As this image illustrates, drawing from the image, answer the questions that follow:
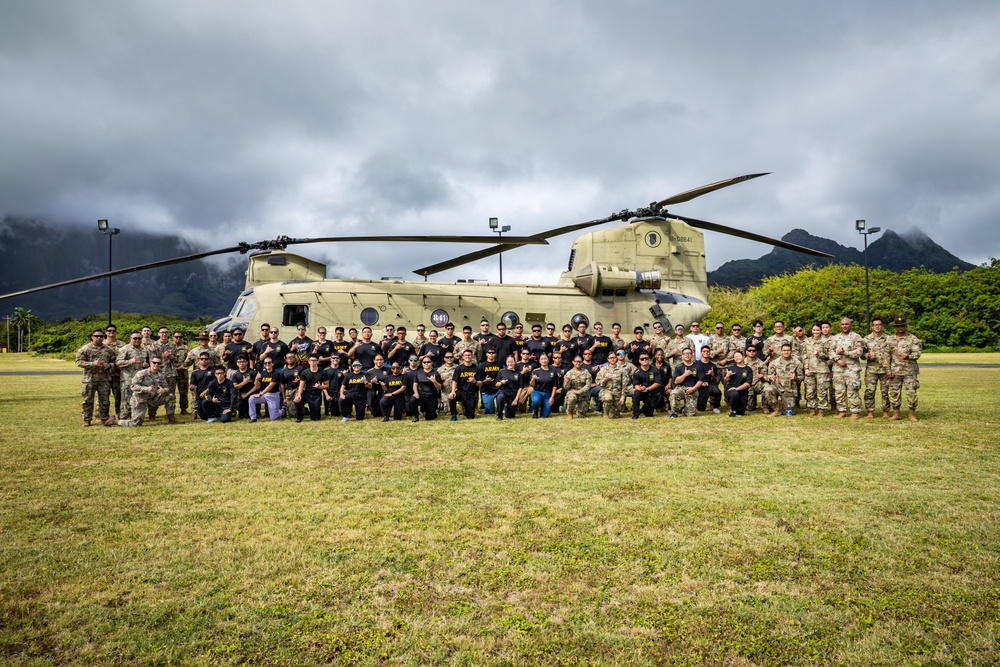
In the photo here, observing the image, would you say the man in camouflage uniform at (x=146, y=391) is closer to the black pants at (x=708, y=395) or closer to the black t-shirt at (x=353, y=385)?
the black t-shirt at (x=353, y=385)

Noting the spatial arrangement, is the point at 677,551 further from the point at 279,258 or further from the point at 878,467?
the point at 279,258

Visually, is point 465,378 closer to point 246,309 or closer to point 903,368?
point 246,309

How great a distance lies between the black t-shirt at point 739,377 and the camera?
10.8 metres

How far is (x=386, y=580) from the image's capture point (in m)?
3.49

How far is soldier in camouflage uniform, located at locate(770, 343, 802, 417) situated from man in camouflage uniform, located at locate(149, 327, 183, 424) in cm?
1136

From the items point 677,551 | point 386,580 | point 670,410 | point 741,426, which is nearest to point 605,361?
point 670,410

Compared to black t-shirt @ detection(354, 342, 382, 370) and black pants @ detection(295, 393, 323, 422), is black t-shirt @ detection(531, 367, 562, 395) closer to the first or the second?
black t-shirt @ detection(354, 342, 382, 370)

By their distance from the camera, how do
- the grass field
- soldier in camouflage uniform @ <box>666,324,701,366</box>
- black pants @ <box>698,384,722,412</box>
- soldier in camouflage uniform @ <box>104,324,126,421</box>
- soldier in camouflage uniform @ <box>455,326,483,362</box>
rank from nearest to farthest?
the grass field, soldier in camouflage uniform @ <box>104,324,126,421</box>, black pants @ <box>698,384,722,412</box>, soldier in camouflage uniform @ <box>455,326,483,362</box>, soldier in camouflage uniform @ <box>666,324,701,366</box>

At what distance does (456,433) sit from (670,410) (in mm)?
4484

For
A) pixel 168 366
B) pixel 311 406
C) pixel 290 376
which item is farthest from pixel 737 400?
pixel 168 366

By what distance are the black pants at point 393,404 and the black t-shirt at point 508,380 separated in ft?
6.13

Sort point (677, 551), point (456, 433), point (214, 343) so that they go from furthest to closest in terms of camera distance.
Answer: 1. point (214, 343)
2. point (456, 433)
3. point (677, 551)

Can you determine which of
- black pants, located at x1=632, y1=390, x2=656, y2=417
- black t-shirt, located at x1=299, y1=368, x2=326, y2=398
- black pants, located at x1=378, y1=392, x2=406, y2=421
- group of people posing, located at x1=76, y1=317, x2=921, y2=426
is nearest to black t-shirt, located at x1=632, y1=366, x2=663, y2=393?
group of people posing, located at x1=76, y1=317, x2=921, y2=426

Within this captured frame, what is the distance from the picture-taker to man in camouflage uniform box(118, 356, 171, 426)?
31.8 ft
